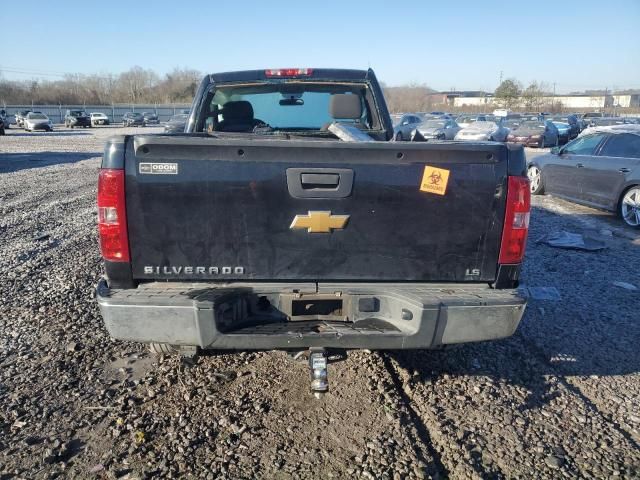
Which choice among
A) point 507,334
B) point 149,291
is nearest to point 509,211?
point 507,334

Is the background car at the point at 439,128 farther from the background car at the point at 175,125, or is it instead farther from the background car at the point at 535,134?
the background car at the point at 175,125

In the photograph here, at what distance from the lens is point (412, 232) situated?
2.96 m

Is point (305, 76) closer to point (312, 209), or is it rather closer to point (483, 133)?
point (312, 209)

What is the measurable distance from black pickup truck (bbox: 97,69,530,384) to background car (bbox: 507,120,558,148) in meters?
26.0

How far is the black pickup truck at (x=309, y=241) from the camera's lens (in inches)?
109

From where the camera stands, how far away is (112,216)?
280 centimetres

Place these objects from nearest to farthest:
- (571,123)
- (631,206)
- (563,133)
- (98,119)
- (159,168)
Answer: (159,168) < (631,206) < (563,133) < (571,123) < (98,119)

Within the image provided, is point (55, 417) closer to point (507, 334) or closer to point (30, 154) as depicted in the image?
point (507, 334)

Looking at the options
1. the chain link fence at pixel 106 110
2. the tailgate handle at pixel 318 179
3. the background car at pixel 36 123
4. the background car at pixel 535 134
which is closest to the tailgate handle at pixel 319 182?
the tailgate handle at pixel 318 179

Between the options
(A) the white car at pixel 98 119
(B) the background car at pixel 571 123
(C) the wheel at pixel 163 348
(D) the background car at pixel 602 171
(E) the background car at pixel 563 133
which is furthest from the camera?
(A) the white car at pixel 98 119

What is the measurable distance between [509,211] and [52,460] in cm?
289

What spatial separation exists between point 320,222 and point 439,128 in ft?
87.2

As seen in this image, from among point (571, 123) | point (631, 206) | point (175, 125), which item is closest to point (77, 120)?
point (175, 125)

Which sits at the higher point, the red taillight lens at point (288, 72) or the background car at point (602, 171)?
the red taillight lens at point (288, 72)
